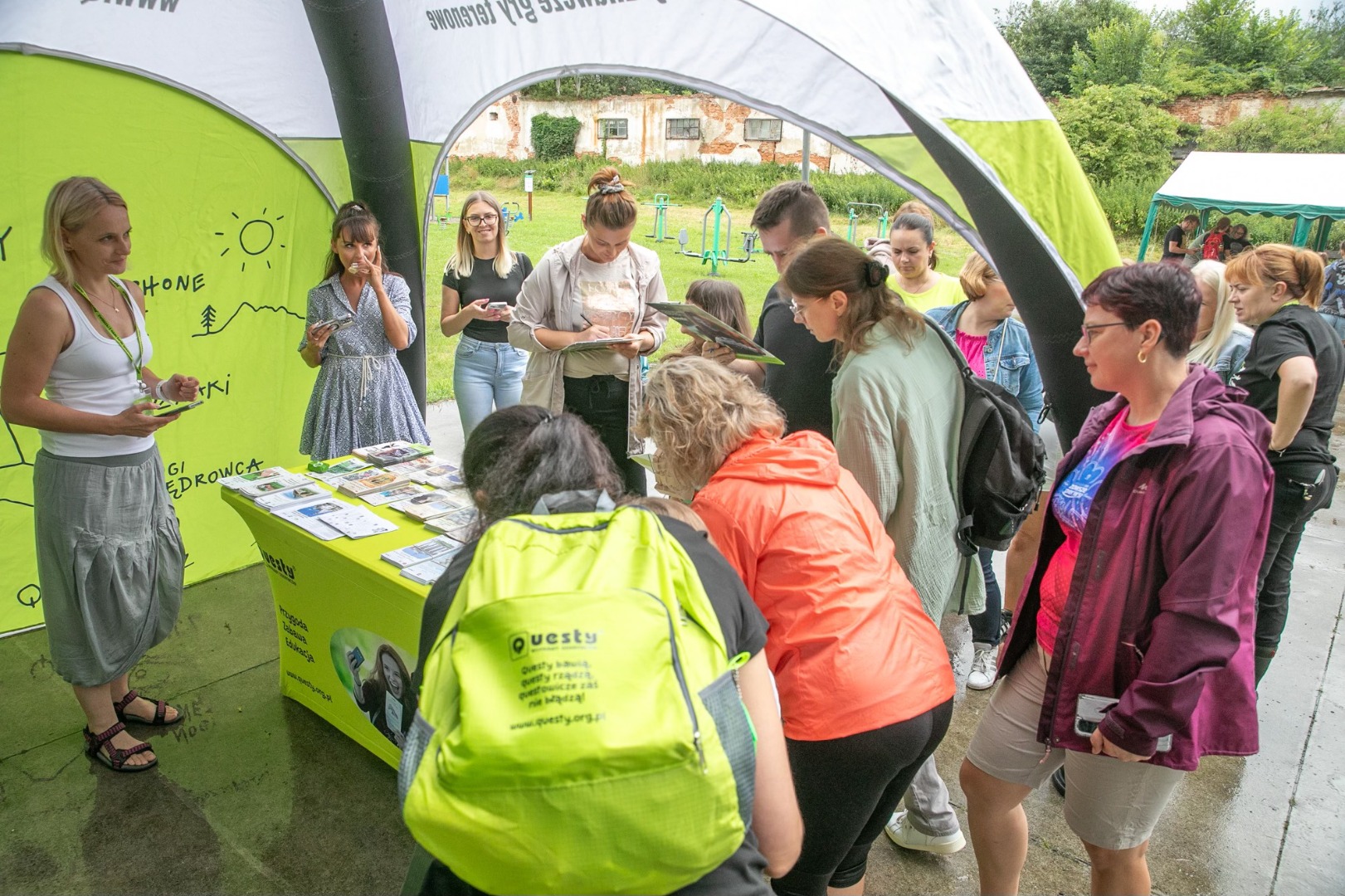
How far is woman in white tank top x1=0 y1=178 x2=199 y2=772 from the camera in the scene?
8.66 feet

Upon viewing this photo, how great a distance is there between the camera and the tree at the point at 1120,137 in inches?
1019

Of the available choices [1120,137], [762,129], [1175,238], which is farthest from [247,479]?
[762,129]

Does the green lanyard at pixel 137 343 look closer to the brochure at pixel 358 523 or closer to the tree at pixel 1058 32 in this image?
the brochure at pixel 358 523

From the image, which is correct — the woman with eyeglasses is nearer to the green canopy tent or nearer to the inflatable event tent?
the inflatable event tent

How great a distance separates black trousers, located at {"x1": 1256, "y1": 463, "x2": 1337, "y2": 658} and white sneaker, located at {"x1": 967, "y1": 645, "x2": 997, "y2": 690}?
948mm

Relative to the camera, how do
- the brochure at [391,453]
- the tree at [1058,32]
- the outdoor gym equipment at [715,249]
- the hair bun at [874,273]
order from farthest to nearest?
the tree at [1058,32] → the outdoor gym equipment at [715,249] → the brochure at [391,453] → the hair bun at [874,273]

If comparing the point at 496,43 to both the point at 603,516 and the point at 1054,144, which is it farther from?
the point at 603,516

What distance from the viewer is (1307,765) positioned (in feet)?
10.6

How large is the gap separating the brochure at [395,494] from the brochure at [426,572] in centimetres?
53

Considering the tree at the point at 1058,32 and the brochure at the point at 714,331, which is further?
the tree at the point at 1058,32

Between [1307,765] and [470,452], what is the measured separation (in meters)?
3.27

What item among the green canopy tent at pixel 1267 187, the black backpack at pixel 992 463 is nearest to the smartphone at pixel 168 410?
the black backpack at pixel 992 463

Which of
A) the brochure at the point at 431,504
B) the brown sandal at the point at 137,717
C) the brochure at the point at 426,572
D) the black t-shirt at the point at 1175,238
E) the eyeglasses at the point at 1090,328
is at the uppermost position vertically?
the black t-shirt at the point at 1175,238

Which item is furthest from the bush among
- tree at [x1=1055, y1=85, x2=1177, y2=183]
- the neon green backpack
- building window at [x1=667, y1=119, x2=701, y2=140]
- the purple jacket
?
the neon green backpack
